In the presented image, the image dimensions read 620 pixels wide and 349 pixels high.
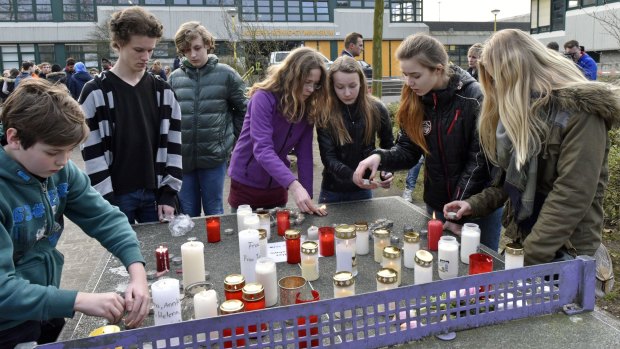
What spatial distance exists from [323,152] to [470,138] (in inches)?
39.8

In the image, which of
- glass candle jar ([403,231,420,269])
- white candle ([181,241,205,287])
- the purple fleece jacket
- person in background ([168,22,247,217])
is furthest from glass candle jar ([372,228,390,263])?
person in background ([168,22,247,217])

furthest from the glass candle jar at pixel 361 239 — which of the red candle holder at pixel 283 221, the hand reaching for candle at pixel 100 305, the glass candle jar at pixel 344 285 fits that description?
the hand reaching for candle at pixel 100 305

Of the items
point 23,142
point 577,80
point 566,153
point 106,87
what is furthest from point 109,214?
point 577,80

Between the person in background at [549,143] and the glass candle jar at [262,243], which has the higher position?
the person in background at [549,143]

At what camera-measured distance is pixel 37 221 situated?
191 cm

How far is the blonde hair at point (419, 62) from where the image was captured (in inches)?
113

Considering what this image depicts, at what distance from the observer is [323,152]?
3500 millimetres

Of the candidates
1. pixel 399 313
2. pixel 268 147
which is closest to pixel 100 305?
pixel 399 313

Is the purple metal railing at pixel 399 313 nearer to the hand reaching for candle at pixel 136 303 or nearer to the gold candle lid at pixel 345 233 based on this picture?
the hand reaching for candle at pixel 136 303

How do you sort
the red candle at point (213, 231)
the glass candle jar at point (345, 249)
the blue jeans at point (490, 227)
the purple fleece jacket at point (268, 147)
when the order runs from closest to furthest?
Answer: the glass candle jar at point (345, 249), the red candle at point (213, 231), the blue jeans at point (490, 227), the purple fleece jacket at point (268, 147)

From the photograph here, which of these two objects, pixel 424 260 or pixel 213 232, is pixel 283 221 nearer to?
pixel 213 232

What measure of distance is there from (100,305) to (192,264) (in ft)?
1.69

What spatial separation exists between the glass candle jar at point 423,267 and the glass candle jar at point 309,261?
0.42 m

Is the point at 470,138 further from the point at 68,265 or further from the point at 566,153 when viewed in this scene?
the point at 68,265
